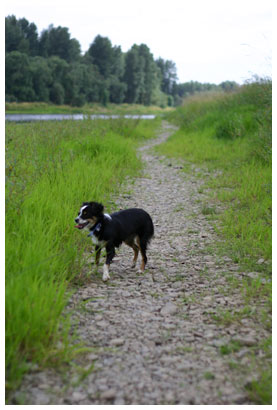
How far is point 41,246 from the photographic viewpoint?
11.4 feet

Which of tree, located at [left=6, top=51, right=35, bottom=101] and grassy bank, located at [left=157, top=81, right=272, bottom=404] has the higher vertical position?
tree, located at [left=6, top=51, right=35, bottom=101]

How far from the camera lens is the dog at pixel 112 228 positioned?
13.8 feet

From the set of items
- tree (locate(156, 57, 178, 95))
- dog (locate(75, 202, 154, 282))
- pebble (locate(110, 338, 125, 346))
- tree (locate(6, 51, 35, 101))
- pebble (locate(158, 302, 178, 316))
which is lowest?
pebble (locate(110, 338, 125, 346))

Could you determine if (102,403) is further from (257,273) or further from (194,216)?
(194,216)

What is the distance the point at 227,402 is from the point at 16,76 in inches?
1971

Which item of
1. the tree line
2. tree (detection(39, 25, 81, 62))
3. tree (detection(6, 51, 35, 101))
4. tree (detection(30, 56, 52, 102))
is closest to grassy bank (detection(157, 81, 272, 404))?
the tree line

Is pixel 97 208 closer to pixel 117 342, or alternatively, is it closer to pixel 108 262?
pixel 108 262

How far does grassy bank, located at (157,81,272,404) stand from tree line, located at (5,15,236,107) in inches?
701

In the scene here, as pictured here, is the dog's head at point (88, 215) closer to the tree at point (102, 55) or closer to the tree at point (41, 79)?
the tree at point (41, 79)

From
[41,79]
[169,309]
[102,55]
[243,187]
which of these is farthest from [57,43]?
[169,309]

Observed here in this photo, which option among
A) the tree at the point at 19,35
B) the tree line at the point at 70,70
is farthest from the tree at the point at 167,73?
the tree at the point at 19,35

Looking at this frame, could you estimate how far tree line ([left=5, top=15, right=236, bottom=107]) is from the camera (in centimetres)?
4809

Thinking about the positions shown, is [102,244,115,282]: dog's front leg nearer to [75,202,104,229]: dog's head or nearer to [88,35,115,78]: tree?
[75,202,104,229]: dog's head

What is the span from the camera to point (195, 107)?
74.1ft
